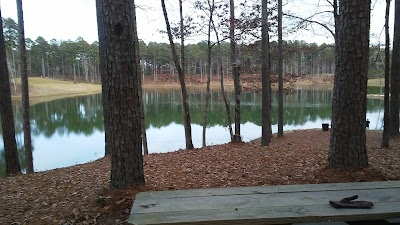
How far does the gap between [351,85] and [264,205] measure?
7.74ft

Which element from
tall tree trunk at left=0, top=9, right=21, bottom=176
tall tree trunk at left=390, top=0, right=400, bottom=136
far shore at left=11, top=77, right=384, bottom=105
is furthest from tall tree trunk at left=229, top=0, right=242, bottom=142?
far shore at left=11, top=77, right=384, bottom=105

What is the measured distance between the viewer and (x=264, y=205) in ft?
7.15

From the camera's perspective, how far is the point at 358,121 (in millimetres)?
3762

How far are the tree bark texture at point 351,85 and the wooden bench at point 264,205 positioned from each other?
4.04 feet

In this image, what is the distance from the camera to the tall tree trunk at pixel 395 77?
9.46 m

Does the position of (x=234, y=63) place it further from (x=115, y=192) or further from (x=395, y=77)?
(x=115, y=192)

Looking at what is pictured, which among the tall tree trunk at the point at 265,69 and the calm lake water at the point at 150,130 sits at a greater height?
the tall tree trunk at the point at 265,69

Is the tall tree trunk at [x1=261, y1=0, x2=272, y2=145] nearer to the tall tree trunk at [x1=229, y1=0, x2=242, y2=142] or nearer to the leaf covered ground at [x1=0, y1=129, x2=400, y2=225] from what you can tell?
A: the tall tree trunk at [x1=229, y1=0, x2=242, y2=142]

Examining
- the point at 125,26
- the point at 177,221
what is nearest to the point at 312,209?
the point at 177,221

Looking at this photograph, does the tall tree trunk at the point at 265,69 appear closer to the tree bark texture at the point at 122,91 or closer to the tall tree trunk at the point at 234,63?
the tall tree trunk at the point at 234,63

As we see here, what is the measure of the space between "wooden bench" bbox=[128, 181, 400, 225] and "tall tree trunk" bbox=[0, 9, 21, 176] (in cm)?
611

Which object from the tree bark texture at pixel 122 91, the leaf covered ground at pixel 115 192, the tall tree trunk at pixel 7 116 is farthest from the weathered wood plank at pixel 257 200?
the tall tree trunk at pixel 7 116

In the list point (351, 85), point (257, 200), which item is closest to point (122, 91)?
point (257, 200)

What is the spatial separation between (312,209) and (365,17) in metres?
2.77
